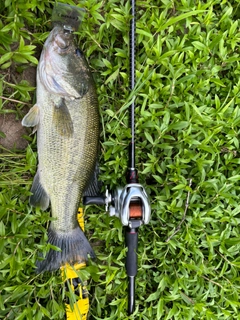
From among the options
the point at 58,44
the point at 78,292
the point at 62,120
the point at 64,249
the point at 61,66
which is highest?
the point at 58,44

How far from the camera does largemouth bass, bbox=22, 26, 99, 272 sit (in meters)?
2.12

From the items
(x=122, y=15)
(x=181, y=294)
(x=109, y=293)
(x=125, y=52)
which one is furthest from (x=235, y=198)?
(x=122, y=15)

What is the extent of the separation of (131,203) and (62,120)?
66 centimetres

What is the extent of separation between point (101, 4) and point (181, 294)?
2035 millimetres

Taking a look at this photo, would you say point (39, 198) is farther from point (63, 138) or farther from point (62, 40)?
point (62, 40)

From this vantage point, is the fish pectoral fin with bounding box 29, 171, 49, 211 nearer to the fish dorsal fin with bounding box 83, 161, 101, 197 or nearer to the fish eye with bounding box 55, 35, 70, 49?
the fish dorsal fin with bounding box 83, 161, 101, 197

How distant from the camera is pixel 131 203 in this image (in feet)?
7.36

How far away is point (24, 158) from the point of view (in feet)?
7.98

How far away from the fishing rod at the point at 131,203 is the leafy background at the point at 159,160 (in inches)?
3.8

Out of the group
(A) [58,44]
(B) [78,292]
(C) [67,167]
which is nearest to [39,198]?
(C) [67,167]

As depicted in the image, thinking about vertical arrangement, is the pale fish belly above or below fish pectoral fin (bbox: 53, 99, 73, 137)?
below

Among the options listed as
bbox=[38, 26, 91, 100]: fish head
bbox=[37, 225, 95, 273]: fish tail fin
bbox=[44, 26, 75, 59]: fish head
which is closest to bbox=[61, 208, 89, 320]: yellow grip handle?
bbox=[37, 225, 95, 273]: fish tail fin

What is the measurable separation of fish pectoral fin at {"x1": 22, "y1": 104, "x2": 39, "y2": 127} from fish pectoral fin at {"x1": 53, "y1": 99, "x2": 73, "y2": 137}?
4.6 inches

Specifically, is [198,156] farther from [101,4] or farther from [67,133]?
[101,4]
